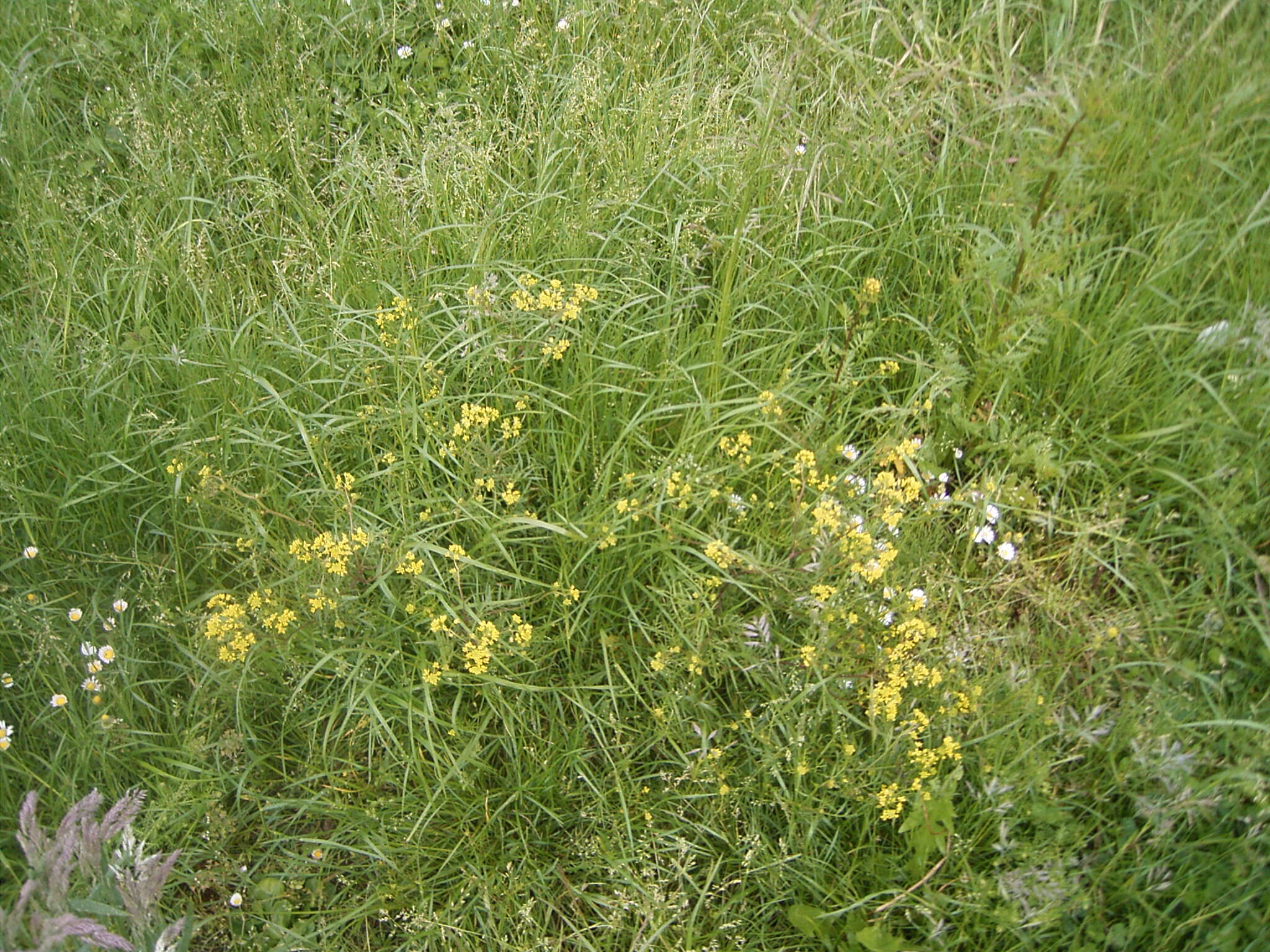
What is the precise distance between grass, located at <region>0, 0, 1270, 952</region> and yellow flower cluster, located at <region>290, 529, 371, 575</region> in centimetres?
7

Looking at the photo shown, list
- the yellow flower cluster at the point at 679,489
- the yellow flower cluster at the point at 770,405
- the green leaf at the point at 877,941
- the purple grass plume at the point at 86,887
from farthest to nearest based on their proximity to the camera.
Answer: the yellow flower cluster at the point at 770,405 → the yellow flower cluster at the point at 679,489 → the green leaf at the point at 877,941 → the purple grass plume at the point at 86,887

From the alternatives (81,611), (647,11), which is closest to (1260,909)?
(81,611)

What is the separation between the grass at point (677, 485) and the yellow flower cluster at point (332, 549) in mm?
68

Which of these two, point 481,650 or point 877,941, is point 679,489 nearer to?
point 481,650

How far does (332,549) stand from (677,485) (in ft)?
2.40

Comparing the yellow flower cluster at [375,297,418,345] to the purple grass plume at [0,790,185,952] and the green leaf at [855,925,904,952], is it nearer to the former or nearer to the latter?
the purple grass plume at [0,790,185,952]

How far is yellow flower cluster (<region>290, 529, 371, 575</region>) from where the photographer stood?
1964 mm

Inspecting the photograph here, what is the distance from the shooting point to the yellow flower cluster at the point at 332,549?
196 centimetres

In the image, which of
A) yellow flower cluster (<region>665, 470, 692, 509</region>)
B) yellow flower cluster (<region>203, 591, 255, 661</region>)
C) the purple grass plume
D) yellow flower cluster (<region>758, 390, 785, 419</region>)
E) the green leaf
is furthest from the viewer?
yellow flower cluster (<region>758, 390, 785, 419</region>)

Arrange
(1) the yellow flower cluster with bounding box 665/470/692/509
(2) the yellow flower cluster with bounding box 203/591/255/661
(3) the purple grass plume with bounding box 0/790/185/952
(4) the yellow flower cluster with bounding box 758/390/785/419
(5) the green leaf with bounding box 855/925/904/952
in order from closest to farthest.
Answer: (3) the purple grass plume with bounding box 0/790/185/952, (5) the green leaf with bounding box 855/925/904/952, (2) the yellow flower cluster with bounding box 203/591/255/661, (1) the yellow flower cluster with bounding box 665/470/692/509, (4) the yellow flower cluster with bounding box 758/390/785/419

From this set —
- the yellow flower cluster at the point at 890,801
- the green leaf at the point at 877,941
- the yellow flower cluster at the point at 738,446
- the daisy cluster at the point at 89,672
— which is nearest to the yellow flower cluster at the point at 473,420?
the yellow flower cluster at the point at 738,446

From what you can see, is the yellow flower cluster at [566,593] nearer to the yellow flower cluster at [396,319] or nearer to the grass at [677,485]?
the grass at [677,485]

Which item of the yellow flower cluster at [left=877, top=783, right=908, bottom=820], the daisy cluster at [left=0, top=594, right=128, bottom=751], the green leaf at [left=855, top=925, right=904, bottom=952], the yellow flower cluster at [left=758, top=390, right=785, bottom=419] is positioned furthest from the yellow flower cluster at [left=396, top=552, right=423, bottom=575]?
the green leaf at [left=855, top=925, right=904, bottom=952]

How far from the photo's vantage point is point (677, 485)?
2139mm
